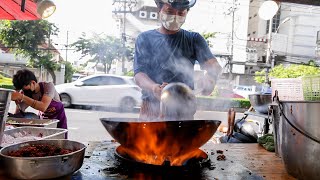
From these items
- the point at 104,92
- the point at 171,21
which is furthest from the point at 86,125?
the point at 171,21

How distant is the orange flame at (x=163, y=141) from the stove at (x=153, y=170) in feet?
0.23

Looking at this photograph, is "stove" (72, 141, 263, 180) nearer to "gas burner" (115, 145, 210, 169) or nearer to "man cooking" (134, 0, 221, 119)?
"gas burner" (115, 145, 210, 169)

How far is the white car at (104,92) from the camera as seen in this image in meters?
11.0

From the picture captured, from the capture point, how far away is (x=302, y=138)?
5.13 feet

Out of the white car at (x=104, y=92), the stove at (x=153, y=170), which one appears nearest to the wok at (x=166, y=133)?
the stove at (x=153, y=170)

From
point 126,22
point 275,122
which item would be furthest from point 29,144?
point 126,22

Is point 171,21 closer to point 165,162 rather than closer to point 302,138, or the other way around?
point 165,162

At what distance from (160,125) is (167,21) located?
3.58ft

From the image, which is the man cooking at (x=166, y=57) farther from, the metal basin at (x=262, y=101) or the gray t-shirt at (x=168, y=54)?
the metal basin at (x=262, y=101)

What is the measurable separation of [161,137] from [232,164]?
555 mm

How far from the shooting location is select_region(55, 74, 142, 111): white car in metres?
11.0

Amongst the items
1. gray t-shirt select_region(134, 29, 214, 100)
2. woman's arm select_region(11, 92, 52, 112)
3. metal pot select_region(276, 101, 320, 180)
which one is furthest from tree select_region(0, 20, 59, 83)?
metal pot select_region(276, 101, 320, 180)

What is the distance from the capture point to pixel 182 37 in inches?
101

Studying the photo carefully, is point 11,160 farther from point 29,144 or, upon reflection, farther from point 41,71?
point 41,71
